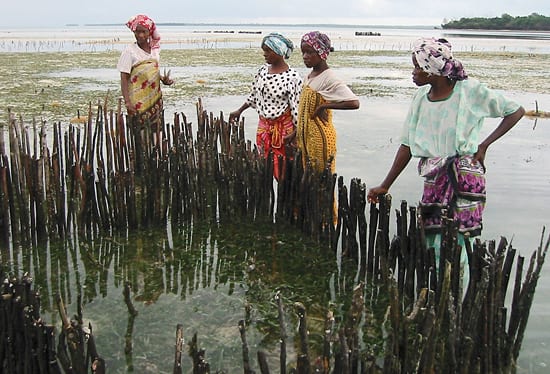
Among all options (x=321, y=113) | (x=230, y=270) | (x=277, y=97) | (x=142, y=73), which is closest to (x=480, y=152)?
(x=321, y=113)

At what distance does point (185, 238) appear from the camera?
4.17 meters

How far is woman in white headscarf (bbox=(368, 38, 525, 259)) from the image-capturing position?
2684 mm

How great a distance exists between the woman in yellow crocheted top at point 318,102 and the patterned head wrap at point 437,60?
111 cm

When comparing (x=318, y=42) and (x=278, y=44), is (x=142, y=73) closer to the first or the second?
(x=278, y=44)

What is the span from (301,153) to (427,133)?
4.54 feet

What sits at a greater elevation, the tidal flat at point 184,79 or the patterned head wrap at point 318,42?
the patterned head wrap at point 318,42

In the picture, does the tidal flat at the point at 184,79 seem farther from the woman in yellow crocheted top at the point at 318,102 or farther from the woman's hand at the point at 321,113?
the woman's hand at the point at 321,113

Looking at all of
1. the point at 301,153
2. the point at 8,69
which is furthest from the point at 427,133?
the point at 8,69

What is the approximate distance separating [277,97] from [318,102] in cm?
46

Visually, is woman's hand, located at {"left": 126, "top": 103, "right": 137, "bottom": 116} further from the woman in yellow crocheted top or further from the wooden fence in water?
the woman in yellow crocheted top

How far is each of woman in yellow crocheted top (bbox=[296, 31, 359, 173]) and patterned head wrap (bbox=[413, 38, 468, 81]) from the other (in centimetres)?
111

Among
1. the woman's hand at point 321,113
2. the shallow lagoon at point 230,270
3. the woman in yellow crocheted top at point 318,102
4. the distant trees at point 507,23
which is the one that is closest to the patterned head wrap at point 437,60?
the woman in yellow crocheted top at point 318,102

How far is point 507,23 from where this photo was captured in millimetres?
75812

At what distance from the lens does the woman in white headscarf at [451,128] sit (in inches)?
106
